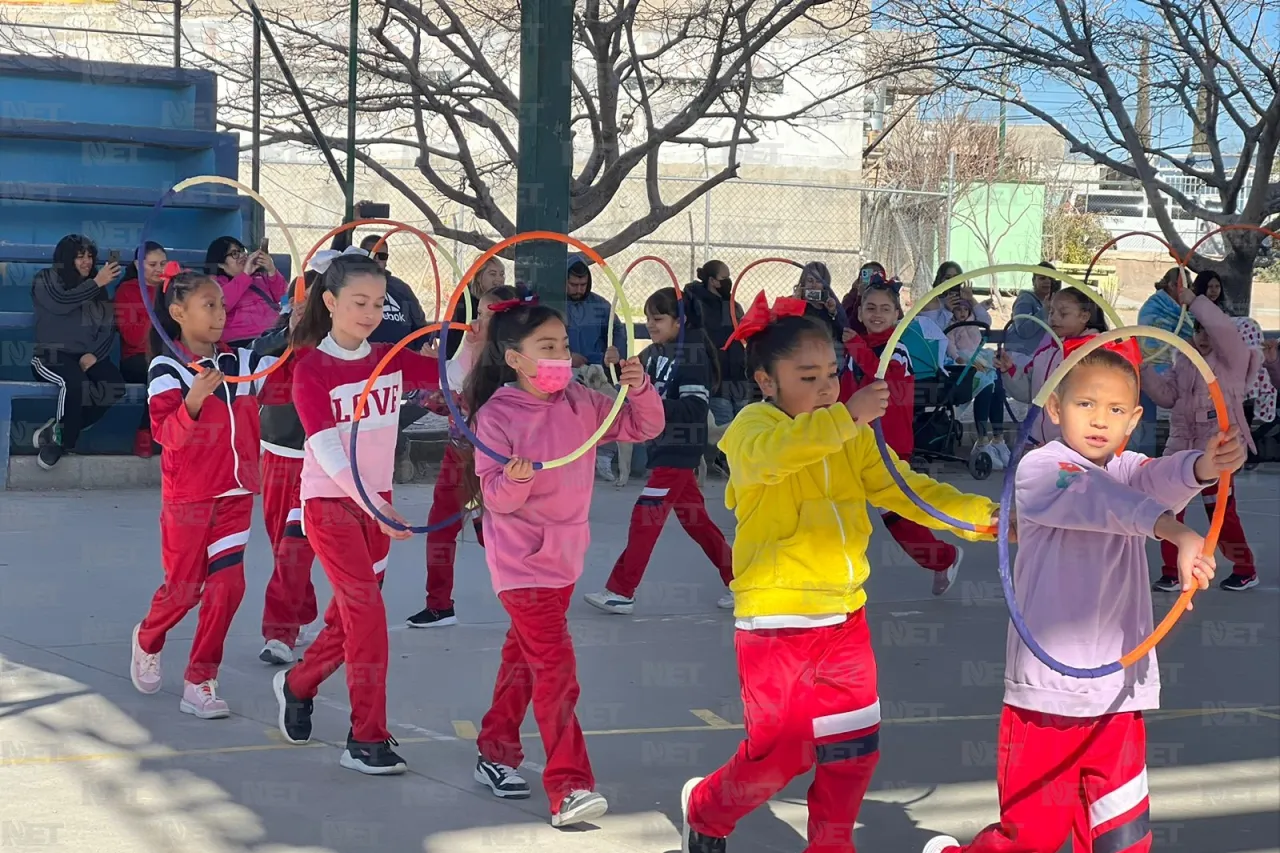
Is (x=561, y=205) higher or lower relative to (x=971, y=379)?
higher

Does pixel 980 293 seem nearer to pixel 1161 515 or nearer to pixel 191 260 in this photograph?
pixel 191 260

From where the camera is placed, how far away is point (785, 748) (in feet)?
12.9

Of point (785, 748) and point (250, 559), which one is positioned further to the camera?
point (250, 559)

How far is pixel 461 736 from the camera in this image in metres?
5.61

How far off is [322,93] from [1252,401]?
9588mm

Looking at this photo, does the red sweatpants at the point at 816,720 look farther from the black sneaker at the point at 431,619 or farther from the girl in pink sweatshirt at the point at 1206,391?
the girl in pink sweatshirt at the point at 1206,391

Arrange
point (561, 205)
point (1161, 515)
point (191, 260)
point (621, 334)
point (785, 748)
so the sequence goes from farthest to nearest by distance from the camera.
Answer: point (191, 260) < point (621, 334) < point (561, 205) < point (785, 748) < point (1161, 515)

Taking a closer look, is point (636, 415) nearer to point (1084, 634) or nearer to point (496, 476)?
point (496, 476)

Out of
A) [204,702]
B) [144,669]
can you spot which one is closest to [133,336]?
[144,669]

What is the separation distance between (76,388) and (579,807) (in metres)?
7.80

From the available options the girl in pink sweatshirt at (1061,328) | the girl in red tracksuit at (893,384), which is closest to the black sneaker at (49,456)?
the girl in red tracksuit at (893,384)

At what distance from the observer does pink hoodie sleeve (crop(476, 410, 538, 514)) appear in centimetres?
450

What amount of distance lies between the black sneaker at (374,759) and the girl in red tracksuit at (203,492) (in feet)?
2.85

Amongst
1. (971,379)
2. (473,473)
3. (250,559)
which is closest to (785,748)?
(473,473)
